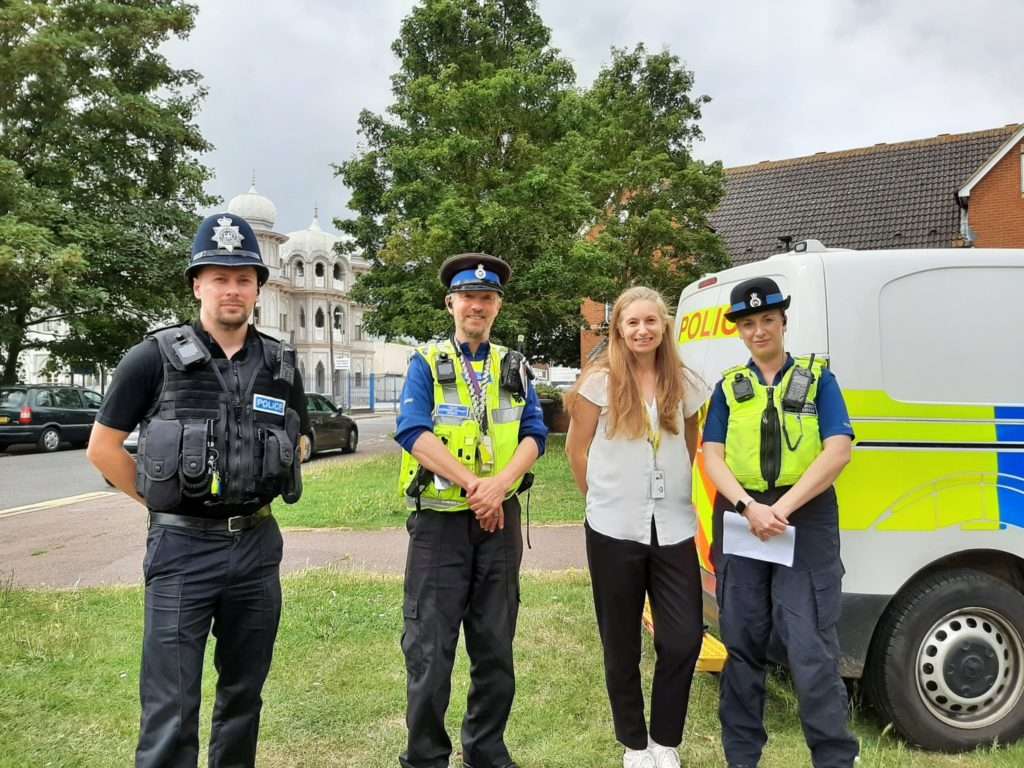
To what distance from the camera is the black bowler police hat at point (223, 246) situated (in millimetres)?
2717

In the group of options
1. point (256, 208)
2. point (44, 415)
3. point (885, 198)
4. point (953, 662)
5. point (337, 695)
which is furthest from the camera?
point (256, 208)

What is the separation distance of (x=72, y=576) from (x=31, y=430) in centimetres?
1419

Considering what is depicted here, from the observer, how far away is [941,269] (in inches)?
128

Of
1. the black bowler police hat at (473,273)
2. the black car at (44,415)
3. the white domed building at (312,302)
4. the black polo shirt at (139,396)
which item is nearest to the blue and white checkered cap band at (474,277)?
the black bowler police hat at (473,273)

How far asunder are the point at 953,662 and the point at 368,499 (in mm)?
8138

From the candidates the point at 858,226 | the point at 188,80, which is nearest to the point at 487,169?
the point at 858,226

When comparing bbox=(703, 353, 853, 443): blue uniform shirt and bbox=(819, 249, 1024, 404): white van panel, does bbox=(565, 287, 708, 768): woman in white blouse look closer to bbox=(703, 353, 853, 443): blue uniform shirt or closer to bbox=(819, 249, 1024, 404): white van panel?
bbox=(703, 353, 853, 443): blue uniform shirt

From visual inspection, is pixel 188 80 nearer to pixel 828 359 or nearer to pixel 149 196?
pixel 149 196

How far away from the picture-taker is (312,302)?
216ft

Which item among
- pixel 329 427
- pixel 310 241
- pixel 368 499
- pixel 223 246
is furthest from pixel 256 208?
pixel 223 246

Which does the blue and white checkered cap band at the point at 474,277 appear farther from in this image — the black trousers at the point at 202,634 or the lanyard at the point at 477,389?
the black trousers at the point at 202,634

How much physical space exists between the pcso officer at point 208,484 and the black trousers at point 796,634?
5.82 feet

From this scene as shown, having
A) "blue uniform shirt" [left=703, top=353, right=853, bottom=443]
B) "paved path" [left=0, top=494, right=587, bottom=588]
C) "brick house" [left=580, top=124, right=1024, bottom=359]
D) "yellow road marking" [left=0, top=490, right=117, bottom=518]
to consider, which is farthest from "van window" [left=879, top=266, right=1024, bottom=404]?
"brick house" [left=580, top=124, right=1024, bottom=359]

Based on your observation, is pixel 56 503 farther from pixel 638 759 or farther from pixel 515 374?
pixel 638 759
